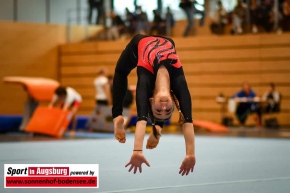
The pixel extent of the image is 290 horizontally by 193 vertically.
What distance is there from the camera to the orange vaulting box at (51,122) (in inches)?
563

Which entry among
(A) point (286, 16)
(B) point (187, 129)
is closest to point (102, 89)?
(A) point (286, 16)

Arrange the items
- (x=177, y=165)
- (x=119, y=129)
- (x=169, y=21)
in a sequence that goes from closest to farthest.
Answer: (x=119, y=129) → (x=177, y=165) → (x=169, y=21)

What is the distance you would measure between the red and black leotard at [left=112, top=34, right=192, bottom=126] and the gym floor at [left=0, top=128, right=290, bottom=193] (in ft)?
2.32

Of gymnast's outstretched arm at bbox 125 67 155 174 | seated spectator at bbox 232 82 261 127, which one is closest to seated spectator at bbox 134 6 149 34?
seated spectator at bbox 232 82 261 127

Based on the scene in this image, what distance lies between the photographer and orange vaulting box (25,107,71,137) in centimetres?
1431

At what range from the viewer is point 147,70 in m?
5.68

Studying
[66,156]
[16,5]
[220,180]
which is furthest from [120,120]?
[16,5]

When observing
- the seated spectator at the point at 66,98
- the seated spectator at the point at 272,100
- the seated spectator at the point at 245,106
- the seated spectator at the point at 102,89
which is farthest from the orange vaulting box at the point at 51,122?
the seated spectator at the point at 272,100

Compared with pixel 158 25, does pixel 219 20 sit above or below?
above

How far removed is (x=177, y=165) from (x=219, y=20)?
1247cm

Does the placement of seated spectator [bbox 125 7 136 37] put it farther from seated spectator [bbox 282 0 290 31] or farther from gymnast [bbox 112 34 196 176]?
gymnast [bbox 112 34 196 176]

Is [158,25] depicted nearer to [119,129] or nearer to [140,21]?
[140,21]

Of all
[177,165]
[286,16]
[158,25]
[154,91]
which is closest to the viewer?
[154,91]

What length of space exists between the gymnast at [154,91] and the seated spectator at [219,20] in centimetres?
1341
